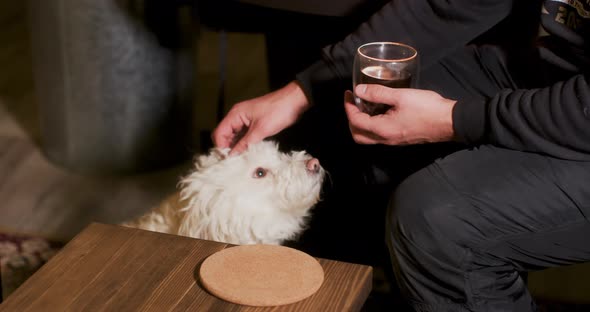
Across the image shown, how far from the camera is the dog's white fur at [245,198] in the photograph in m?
1.42

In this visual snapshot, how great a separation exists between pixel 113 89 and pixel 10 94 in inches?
33.7

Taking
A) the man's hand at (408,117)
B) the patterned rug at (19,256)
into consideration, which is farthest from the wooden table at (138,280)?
the patterned rug at (19,256)

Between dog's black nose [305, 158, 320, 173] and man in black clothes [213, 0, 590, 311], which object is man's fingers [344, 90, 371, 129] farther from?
dog's black nose [305, 158, 320, 173]

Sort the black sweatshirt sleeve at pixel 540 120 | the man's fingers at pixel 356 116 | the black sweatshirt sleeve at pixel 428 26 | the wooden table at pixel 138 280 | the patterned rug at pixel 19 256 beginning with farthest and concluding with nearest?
1. the patterned rug at pixel 19 256
2. the black sweatshirt sleeve at pixel 428 26
3. the man's fingers at pixel 356 116
4. the black sweatshirt sleeve at pixel 540 120
5. the wooden table at pixel 138 280

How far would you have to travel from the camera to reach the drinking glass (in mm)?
1181

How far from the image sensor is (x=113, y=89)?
225 cm

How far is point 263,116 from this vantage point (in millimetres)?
1470

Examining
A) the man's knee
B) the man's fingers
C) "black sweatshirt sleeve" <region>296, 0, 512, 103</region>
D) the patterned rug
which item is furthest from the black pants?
the patterned rug

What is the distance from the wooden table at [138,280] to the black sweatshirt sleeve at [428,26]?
1.75 ft

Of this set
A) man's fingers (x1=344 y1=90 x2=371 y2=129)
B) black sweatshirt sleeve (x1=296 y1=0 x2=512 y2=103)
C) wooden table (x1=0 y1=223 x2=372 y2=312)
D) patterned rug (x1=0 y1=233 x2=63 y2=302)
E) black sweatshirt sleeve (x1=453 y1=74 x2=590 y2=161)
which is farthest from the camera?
patterned rug (x1=0 y1=233 x2=63 y2=302)

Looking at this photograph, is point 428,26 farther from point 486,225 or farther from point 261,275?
point 261,275

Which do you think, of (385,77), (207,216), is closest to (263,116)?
(207,216)

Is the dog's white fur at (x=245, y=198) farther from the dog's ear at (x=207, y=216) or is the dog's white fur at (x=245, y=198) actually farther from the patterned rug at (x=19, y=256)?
the patterned rug at (x=19, y=256)

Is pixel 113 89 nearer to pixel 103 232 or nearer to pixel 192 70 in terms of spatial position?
pixel 192 70
